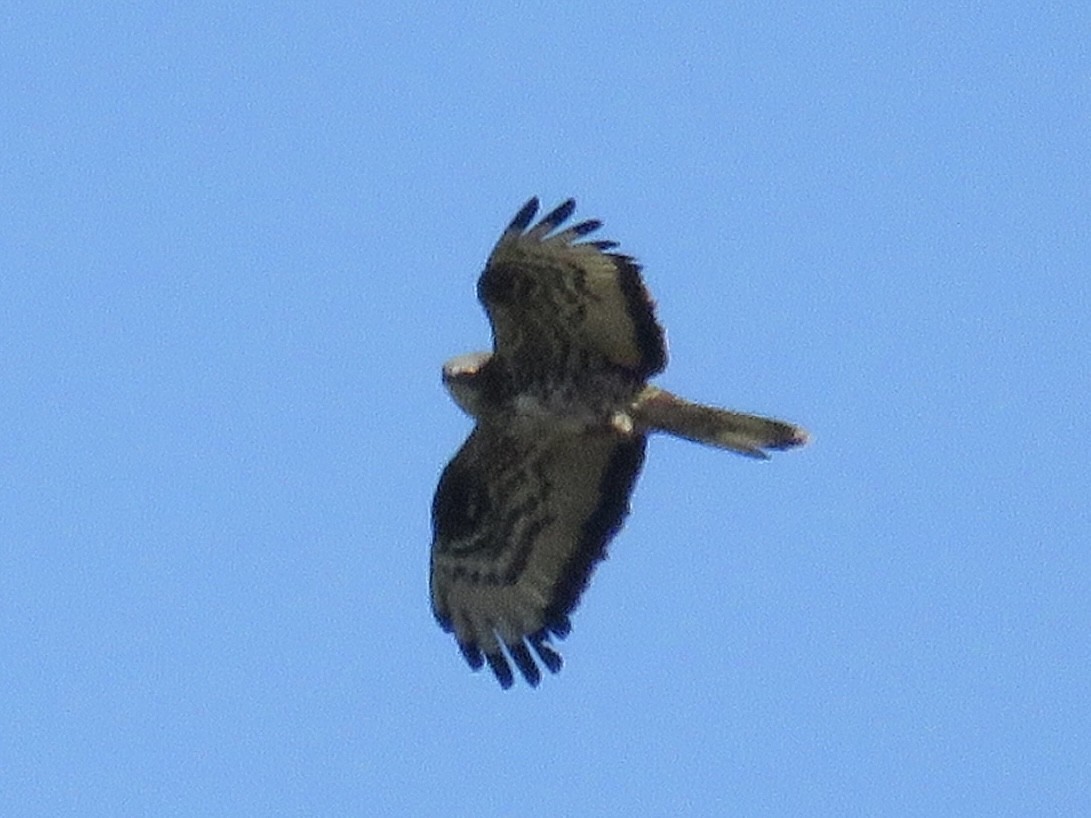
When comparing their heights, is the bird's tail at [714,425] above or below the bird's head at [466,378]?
below

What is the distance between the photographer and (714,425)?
13.7 meters

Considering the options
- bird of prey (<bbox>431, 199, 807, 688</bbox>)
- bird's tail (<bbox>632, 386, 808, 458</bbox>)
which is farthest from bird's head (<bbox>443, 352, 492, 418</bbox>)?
bird's tail (<bbox>632, 386, 808, 458</bbox>)

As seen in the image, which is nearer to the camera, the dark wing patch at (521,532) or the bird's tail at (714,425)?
the bird's tail at (714,425)

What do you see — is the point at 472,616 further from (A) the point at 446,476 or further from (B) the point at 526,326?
(B) the point at 526,326

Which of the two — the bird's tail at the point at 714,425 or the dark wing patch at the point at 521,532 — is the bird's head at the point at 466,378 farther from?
the bird's tail at the point at 714,425

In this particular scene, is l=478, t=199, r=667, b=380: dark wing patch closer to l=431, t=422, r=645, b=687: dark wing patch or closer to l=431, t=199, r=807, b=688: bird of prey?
l=431, t=199, r=807, b=688: bird of prey

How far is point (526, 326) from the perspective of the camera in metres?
14.0

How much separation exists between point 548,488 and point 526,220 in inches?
62.1

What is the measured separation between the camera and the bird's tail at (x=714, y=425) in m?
13.7

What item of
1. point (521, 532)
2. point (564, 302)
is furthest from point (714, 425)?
point (521, 532)

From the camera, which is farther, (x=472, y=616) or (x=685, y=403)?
(x=472, y=616)

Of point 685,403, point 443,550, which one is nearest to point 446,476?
point 443,550

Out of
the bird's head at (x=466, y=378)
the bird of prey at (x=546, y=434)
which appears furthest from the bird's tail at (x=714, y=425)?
the bird's head at (x=466, y=378)

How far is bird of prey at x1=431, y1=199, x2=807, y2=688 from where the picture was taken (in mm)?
13711
